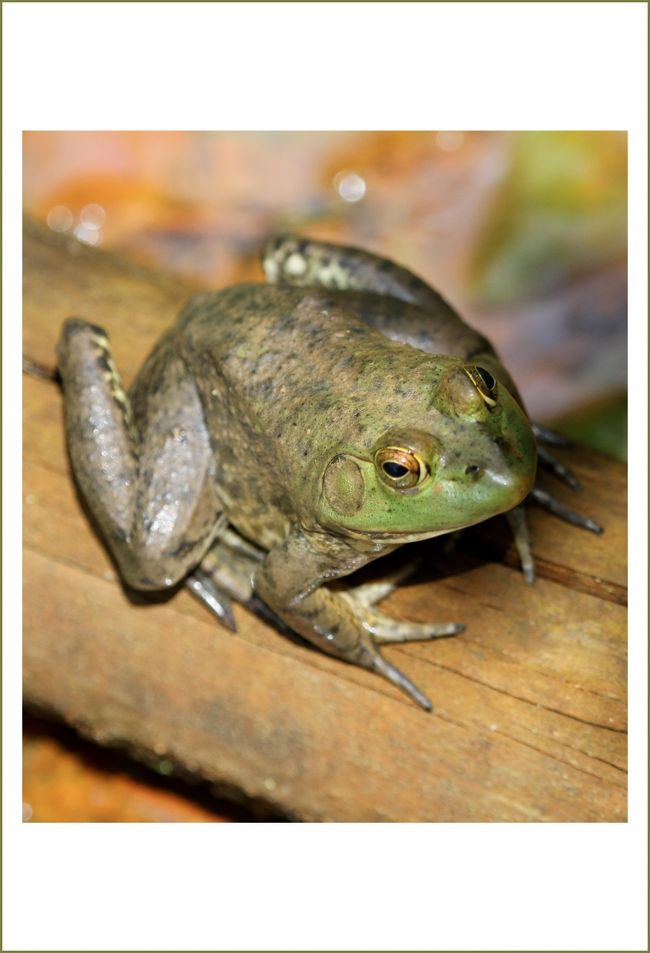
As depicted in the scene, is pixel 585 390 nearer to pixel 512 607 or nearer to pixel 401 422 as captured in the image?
pixel 512 607

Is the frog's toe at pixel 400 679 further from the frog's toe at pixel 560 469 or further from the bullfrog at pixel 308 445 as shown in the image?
the frog's toe at pixel 560 469

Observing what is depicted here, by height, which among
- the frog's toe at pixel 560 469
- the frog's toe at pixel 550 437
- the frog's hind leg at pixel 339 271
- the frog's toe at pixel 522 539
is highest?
the frog's hind leg at pixel 339 271

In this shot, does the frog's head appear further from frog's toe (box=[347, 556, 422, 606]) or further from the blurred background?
the blurred background

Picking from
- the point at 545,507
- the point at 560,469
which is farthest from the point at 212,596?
the point at 560,469

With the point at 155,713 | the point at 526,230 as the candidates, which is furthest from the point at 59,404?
the point at 526,230

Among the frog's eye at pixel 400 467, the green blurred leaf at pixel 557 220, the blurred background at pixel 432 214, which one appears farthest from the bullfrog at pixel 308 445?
the green blurred leaf at pixel 557 220

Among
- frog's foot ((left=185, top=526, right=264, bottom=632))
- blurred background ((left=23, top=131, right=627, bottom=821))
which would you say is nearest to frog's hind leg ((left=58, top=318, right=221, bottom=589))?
frog's foot ((left=185, top=526, right=264, bottom=632))
